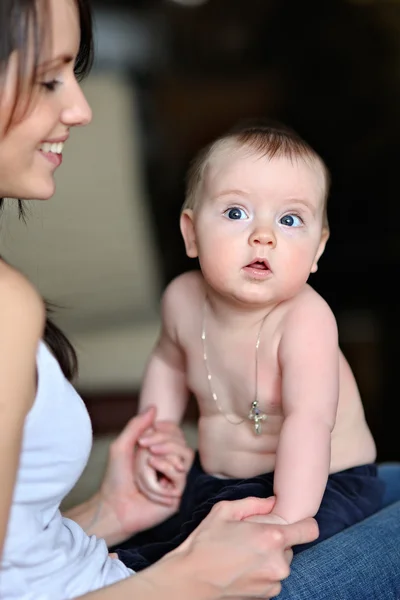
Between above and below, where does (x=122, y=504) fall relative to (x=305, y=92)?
below

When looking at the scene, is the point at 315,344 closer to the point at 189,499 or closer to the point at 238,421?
the point at 238,421

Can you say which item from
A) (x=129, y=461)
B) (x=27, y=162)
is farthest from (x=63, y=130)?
(x=129, y=461)

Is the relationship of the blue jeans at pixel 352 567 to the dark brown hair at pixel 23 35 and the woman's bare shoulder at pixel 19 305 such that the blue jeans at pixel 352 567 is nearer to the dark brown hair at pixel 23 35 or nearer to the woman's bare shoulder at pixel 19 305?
the woman's bare shoulder at pixel 19 305

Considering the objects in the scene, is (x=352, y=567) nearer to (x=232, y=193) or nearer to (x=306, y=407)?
(x=306, y=407)

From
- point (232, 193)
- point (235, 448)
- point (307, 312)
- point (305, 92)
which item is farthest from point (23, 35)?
point (305, 92)

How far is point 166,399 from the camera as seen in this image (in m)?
1.41

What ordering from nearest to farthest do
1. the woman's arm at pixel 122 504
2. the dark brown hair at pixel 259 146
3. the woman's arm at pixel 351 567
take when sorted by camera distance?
the woman's arm at pixel 351 567 → the dark brown hair at pixel 259 146 → the woman's arm at pixel 122 504

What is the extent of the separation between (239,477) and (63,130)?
522 mm

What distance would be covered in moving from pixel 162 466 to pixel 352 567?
0.33 m

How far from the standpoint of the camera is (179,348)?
4.51ft

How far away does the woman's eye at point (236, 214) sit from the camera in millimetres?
1159

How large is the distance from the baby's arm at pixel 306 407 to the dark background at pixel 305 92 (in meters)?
2.42

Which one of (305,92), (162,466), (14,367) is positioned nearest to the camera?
(14,367)

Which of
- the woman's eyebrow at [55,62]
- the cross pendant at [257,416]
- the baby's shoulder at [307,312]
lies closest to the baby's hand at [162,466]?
the cross pendant at [257,416]
